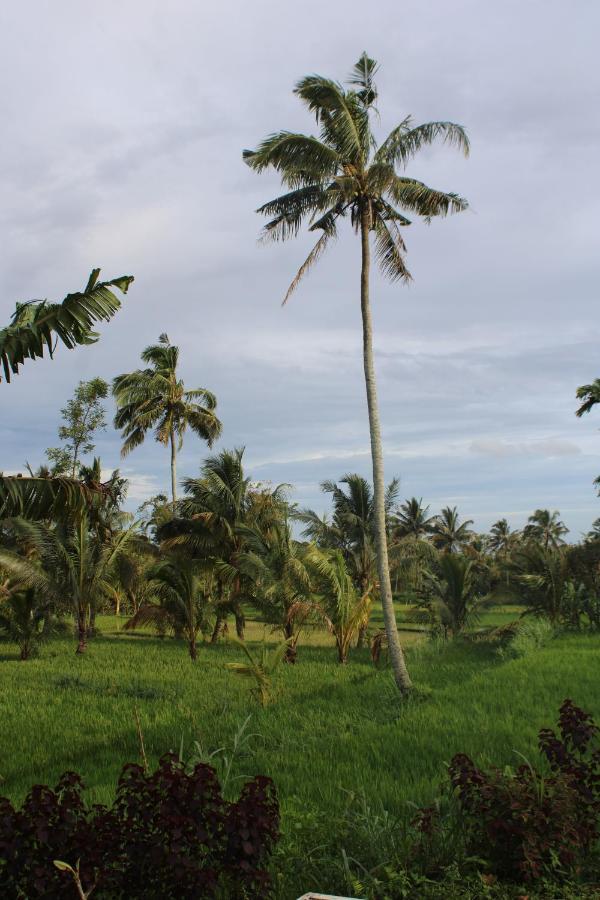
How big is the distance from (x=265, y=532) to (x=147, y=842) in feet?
69.7

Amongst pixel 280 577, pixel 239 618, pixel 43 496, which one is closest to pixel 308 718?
pixel 43 496

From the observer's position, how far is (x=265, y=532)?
25312mm

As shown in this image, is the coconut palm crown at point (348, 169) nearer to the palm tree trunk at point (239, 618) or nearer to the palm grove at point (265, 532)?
the palm grove at point (265, 532)

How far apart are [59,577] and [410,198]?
1474 centimetres

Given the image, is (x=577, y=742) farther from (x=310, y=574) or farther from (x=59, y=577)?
(x=59, y=577)

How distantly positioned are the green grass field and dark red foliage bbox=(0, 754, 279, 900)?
95 centimetres

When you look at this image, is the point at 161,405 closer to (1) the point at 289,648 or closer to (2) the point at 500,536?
(1) the point at 289,648

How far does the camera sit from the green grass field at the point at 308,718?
298 inches

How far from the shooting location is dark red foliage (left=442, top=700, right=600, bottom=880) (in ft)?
14.4

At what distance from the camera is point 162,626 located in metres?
23.1

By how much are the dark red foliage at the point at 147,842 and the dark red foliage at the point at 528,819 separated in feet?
4.76

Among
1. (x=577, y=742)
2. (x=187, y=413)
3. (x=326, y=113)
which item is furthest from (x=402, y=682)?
(x=187, y=413)

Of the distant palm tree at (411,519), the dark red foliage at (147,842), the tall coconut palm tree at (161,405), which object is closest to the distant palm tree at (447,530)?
the distant palm tree at (411,519)

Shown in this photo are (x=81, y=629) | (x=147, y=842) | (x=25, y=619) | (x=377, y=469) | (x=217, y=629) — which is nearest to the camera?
(x=147, y=842)
